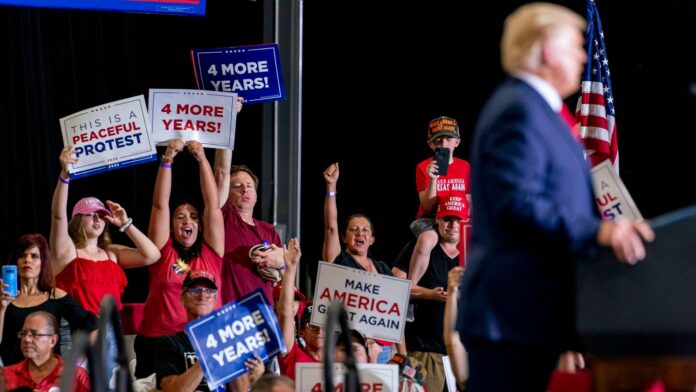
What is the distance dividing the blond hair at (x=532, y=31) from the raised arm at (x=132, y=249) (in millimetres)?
3809

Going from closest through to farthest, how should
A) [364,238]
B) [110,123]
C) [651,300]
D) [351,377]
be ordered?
1. [651,300]
2. [351,377]
3. [110,123]
4. [364,238]

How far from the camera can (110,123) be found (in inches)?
257

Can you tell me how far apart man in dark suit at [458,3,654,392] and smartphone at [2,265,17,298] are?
360 centimetres

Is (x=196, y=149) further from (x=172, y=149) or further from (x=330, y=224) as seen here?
(x=330, y=224)

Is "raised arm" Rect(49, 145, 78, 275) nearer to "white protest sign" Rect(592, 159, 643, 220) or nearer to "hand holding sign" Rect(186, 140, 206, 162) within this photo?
"hand holding sign" Rect(186, 140, 206, 162)

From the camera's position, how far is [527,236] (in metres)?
2.67

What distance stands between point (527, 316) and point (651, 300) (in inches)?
11.0

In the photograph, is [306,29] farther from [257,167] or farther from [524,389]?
[524,389]

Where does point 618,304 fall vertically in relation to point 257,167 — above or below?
below

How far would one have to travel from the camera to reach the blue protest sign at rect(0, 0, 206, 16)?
6.70 m

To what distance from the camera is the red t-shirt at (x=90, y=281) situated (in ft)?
20.6

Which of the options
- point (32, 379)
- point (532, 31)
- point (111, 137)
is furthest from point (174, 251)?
point (532, 31)

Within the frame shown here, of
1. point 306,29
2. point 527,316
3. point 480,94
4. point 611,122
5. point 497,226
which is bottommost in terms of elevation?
point 527,316

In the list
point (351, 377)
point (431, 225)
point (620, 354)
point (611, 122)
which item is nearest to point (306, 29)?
point (431, 225)
